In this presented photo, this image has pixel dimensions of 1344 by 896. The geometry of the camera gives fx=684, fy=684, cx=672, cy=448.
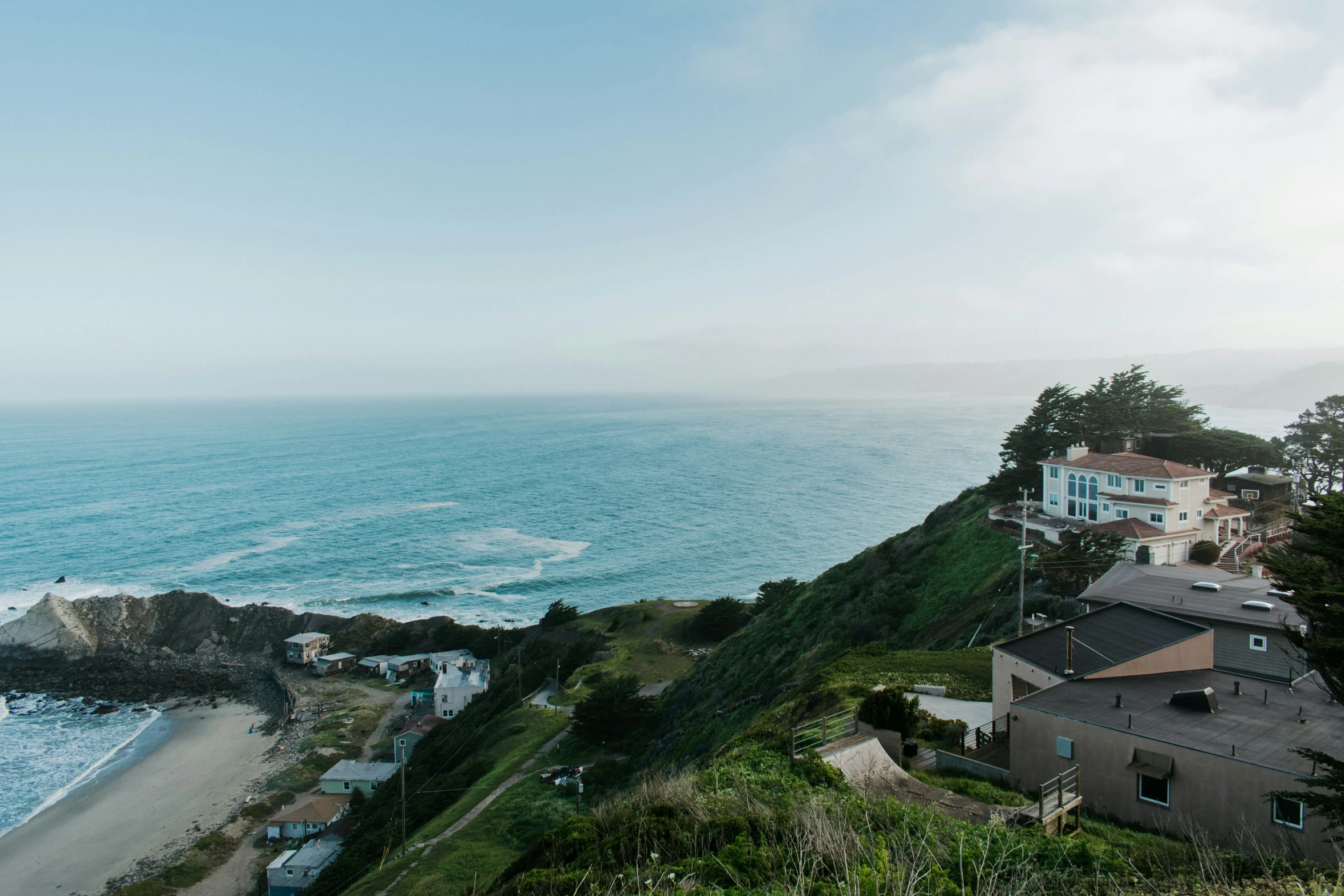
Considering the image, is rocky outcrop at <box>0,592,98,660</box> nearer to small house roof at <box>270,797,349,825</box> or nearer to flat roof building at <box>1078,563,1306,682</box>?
small house roof at <box>270,797,349,825</box>

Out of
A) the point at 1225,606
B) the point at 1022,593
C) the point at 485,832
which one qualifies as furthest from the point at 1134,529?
the point at 485,832

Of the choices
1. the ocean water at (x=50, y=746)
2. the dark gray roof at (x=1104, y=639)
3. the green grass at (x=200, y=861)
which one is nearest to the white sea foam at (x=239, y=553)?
the ocean water at (x=50, y=746)

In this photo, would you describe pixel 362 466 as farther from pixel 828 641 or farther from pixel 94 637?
pixel 828 641

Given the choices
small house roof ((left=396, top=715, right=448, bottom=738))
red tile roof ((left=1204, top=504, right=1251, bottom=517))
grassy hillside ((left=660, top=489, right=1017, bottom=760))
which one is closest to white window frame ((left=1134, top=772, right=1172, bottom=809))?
grassy hillside ((left=660, top=489, right=1017, bottom=760))

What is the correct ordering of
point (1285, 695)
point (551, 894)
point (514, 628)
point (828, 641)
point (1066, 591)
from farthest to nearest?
1. point (514, 628)
2. point (828, 641)
3. point (1066, 591)
4. point (1285, 695)
5. point (551, 894)

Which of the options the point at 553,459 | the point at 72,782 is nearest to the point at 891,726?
the point at 72,782

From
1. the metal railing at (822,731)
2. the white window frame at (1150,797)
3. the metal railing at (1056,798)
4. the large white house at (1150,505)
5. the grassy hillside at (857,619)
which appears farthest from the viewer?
the large white house at (1150,505)

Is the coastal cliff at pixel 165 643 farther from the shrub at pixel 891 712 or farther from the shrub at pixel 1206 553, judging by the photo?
the shrub at pixel 1206 553
